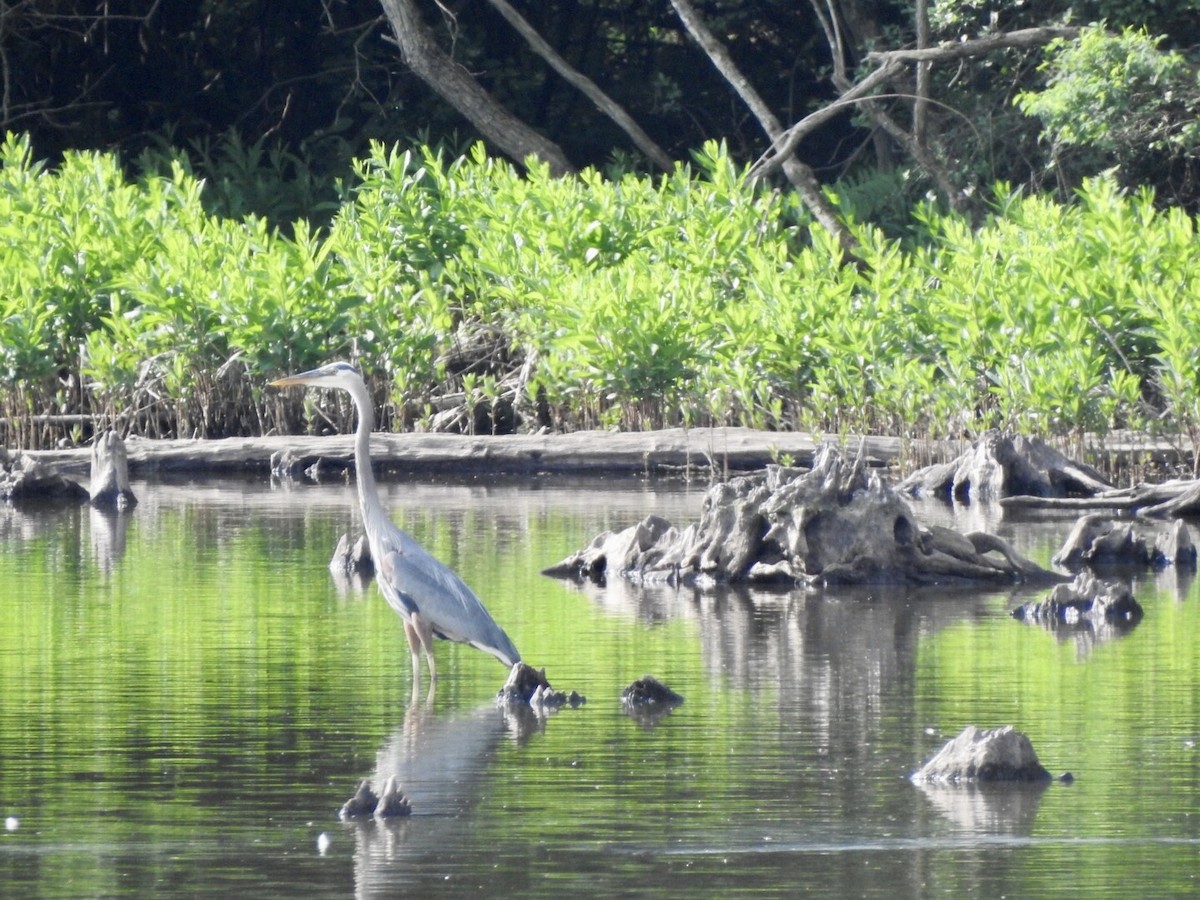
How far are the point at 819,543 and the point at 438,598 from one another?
3.00 m

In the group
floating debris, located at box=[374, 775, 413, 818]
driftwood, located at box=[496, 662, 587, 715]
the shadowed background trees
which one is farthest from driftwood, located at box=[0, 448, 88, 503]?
floating debris, located at box=[374, 775, 413, 818]

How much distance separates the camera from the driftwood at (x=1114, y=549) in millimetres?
11716

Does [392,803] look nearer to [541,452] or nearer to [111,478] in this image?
[111,478]

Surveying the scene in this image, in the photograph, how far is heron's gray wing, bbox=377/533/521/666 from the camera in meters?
8.47

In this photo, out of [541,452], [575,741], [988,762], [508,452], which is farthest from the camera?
[508,452]

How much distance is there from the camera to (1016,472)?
14812mm

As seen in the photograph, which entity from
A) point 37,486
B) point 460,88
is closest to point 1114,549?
point 37,486

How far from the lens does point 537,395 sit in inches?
Answer: 738

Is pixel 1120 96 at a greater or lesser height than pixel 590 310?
greater

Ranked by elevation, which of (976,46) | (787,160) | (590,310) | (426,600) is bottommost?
(426,600)

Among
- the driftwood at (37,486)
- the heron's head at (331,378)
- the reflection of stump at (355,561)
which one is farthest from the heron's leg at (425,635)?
the driftwood at (37,486)

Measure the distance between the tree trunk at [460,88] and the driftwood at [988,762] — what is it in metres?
17.1

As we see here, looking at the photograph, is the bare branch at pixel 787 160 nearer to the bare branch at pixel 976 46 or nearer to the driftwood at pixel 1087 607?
the bare branch at pixel 976 46

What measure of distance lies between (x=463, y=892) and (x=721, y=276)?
1399 centimetres
